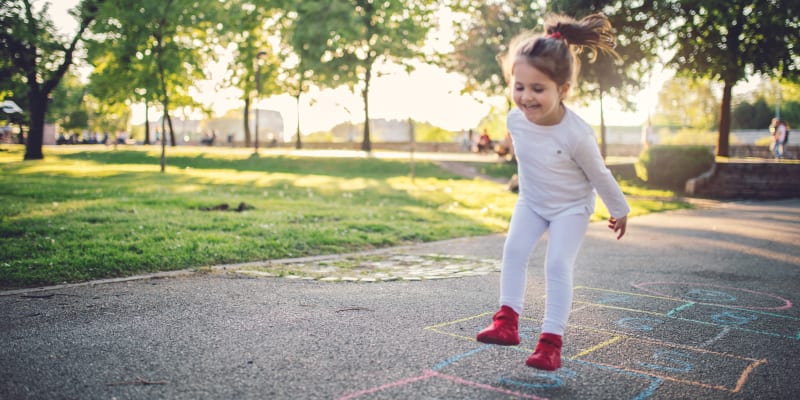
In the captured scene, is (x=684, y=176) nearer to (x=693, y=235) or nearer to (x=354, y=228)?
(x=693, y=235)

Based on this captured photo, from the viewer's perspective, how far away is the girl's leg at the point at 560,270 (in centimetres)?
359

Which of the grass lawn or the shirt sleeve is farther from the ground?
the shirt sleeve

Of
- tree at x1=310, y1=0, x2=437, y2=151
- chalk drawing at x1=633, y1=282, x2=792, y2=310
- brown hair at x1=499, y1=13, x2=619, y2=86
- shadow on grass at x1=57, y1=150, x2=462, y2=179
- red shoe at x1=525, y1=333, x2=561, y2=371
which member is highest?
tree at x1=310, y1=0, x2=437, y2=151

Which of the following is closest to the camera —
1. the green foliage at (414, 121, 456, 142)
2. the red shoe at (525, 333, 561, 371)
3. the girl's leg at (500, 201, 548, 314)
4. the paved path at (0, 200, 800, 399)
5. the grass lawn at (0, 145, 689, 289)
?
the paved path at (0, 200, 800, 399)

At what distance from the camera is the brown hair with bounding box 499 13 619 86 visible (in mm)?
3586

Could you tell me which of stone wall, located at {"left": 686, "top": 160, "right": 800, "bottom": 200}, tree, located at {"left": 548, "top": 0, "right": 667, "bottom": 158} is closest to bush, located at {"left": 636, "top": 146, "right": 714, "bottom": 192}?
stone wall, located at {"left": 686, "top": 160, "right": 800, "bottom": 200}

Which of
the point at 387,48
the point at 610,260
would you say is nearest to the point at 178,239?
the point at 610,260

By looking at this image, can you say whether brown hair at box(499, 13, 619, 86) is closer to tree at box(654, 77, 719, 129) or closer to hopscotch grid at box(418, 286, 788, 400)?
hopscotch grid at box(418, 286, 788, 400)

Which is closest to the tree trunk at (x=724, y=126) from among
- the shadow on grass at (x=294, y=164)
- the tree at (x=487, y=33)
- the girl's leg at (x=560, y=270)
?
the tree at (x=487, y=33)

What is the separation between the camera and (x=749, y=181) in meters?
19.8

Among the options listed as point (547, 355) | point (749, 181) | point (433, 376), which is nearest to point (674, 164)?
point (749, 181)

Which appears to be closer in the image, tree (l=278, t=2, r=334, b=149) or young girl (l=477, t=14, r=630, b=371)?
young girl (l=477, t=14, r=630, b=371)

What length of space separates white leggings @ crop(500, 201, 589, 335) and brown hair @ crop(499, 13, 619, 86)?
765mm

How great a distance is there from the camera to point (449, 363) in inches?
143
